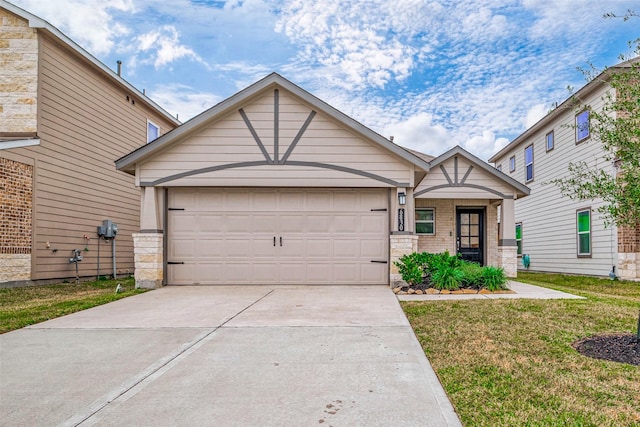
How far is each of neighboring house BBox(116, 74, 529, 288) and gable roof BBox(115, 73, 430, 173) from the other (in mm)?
22

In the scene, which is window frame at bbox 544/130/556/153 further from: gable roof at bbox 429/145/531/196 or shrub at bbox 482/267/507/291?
shrub at bbox 482/267/507/291

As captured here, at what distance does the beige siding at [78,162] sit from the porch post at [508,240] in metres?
11.9

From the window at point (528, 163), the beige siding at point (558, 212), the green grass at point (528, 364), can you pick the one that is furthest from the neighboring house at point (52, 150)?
the window at point (528, 163)

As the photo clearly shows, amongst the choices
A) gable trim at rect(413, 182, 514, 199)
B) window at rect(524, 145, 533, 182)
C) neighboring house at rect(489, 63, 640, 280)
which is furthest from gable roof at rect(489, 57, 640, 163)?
gable trim at rect(413, 182, 514, 199)

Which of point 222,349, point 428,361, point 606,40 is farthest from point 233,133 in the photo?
point 606,40

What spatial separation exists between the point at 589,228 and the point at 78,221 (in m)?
15.4

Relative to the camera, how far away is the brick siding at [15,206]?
34.4 ft

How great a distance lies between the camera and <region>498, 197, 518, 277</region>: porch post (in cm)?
1327

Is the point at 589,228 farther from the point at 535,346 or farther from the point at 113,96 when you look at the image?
the point at 113,96

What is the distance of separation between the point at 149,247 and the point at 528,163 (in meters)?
15.9

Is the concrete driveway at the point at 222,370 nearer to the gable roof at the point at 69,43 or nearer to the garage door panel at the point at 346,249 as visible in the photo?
the garage door panel at the point at 346,249

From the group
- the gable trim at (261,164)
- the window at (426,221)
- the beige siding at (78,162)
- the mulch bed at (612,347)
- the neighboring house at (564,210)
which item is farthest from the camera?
the window at (426,221)

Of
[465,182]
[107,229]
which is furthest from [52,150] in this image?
[465,182]

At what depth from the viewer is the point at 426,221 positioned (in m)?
15.2
